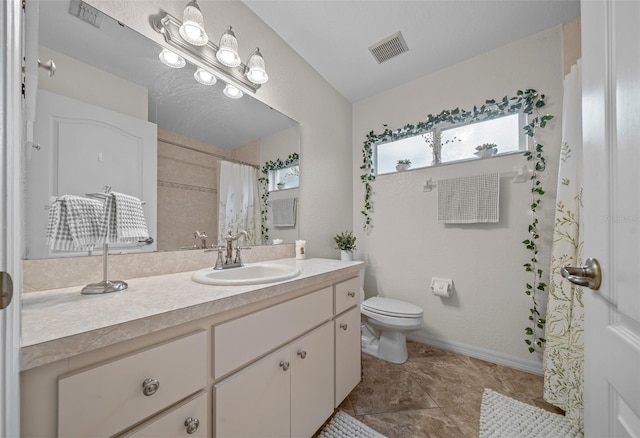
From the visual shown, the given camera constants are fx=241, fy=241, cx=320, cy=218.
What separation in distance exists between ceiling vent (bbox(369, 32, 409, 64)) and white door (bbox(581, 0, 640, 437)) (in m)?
1.50

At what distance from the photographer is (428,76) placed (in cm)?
221

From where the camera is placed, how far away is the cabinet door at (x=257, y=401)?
0.76 metres

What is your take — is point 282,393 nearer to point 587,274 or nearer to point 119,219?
point 119,219

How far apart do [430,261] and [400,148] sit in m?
1.13

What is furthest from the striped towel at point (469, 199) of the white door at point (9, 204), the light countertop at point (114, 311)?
the white door at point (9, 204)

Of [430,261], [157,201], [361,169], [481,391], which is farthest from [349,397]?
[361,169]

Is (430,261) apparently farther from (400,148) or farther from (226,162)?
(226,162)

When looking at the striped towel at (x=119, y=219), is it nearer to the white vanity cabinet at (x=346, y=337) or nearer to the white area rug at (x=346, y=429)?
the white vanity cabinet at (x=346, y=337)

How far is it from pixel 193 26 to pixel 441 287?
238 centimetres

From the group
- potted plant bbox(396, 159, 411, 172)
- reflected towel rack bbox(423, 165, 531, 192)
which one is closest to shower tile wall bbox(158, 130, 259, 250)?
potted plant bbox(396, 159, 411, 172)

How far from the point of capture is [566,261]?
1.40 m

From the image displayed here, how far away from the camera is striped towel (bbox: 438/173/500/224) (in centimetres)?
185

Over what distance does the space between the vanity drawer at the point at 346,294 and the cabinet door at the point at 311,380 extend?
12 cm

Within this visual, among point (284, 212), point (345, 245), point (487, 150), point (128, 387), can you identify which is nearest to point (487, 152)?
point (487, 150)
